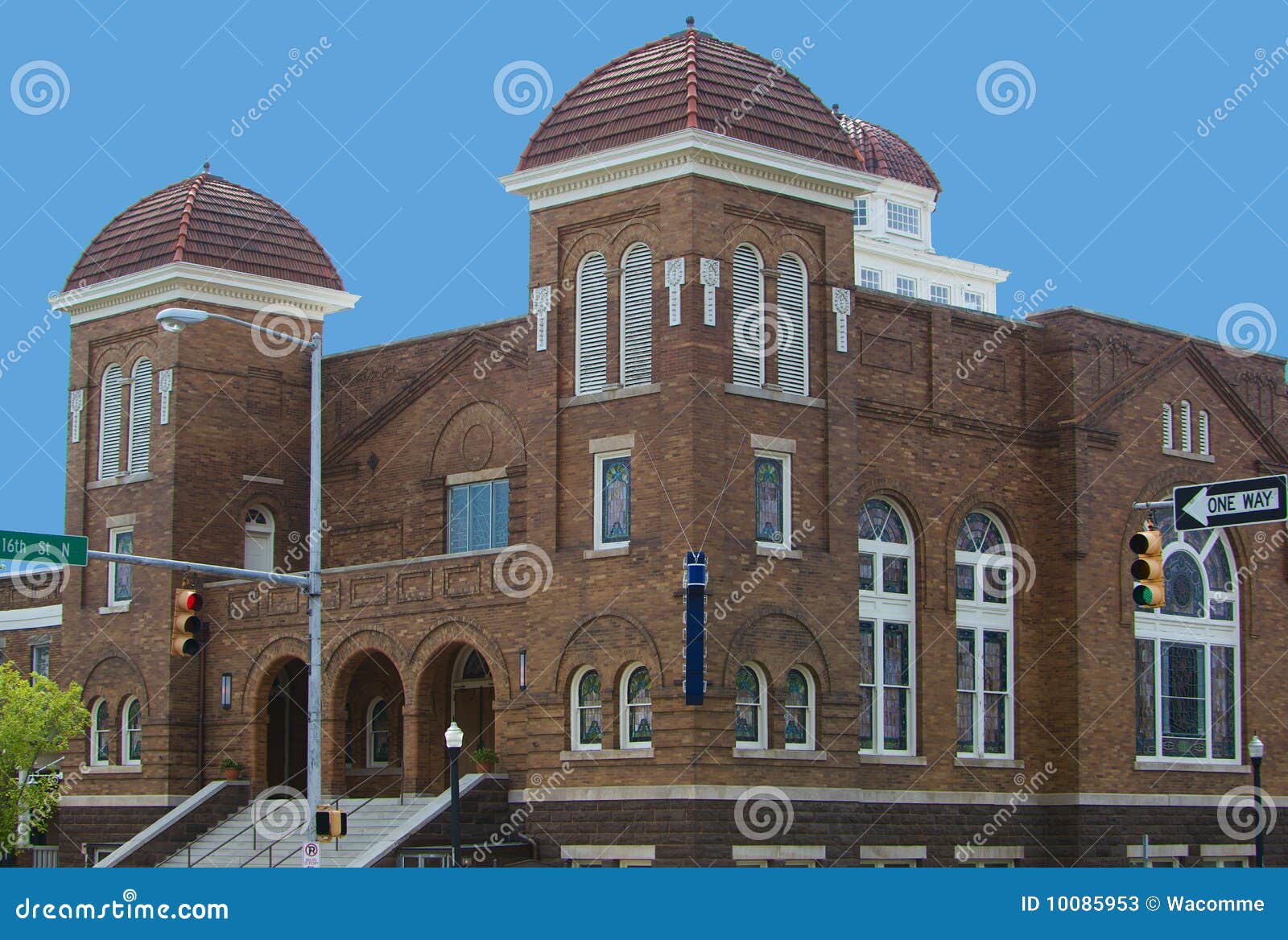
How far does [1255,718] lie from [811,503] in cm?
1387

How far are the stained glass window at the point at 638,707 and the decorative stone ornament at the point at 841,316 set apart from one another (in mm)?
7095

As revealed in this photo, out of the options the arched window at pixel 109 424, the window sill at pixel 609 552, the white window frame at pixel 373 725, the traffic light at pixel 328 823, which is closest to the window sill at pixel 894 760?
the window sill at pixel 609 552

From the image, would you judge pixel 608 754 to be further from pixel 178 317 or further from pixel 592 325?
pixel 178 317

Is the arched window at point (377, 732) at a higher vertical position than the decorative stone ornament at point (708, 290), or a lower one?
lower

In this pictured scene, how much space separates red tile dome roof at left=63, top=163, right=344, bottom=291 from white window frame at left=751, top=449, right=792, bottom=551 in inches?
561

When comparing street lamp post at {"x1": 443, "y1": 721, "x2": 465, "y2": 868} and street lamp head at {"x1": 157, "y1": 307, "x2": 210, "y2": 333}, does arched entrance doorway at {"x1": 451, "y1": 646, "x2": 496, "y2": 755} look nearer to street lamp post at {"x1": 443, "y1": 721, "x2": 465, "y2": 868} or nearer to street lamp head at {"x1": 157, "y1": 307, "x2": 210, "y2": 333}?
street lamp post at {"x1": 443, "y1": 721, "x2": 465, "y2": 868}

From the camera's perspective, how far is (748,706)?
36.1 meters

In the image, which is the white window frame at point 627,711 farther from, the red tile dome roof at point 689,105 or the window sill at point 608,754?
the red tile dome roof at point 689,105

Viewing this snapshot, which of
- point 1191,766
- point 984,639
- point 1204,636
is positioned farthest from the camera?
point 1204,636

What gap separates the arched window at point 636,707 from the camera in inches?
1419

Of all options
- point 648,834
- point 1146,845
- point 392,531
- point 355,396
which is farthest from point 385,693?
point 1146,845

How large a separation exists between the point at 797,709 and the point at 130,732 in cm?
1623

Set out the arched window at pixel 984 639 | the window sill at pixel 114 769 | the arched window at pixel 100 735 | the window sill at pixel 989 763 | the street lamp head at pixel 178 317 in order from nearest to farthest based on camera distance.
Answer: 1. the street lamp head at pixel 178 317
2. the window sill at pixel 989 763
3. the arched window at pixel 984 639
4. the window sill at pixel 114 769
5. the arched window at pixel 100 735

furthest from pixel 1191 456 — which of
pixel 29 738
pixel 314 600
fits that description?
pixel 29 738
